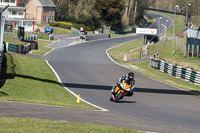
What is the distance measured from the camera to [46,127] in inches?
430

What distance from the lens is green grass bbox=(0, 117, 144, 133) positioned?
10.3 meters

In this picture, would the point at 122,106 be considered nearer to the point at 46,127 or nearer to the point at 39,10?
the point at 46,127

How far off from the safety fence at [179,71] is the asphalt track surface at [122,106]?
12.1 feet

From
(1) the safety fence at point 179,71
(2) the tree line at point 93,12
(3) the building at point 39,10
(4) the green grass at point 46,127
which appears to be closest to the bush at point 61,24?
(3) the building at point 39,10

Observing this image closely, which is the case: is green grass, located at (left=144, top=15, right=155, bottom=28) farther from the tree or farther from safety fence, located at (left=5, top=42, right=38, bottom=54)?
safety fence, located at (left=5, top=42, right=38, bottom=54)

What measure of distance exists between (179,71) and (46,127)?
27169 millimetres

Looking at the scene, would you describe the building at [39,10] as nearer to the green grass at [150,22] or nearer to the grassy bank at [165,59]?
the grassy bank at [165,59]

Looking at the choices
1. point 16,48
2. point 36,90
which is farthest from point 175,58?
point 36,90

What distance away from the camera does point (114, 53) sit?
59406 millimetres

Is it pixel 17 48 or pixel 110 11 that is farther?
pixel 110 11

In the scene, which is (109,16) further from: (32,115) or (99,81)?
(32,115)

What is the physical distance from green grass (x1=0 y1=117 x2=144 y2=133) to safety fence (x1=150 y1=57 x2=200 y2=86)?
22.6m

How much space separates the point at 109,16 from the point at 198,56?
69849 millimetres

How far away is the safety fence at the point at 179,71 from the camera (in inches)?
1310
